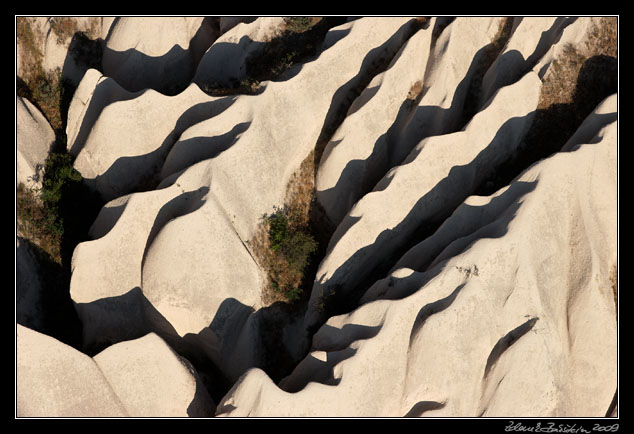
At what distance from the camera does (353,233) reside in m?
25.1

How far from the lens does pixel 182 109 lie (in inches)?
1071

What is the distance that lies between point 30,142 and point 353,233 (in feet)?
51.8

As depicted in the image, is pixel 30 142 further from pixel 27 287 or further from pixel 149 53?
pixel 149 53

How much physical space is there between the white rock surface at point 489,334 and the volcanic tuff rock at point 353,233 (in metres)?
0.08

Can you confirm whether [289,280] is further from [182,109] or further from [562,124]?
[562,124]

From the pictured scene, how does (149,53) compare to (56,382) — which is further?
(149,53)

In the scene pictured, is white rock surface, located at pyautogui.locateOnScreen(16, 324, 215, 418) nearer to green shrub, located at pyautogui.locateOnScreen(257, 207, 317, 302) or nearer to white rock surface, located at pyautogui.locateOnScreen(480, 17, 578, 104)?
green shrub, located at pyautogui.locateOnScreen(257, 207, 317, 302)

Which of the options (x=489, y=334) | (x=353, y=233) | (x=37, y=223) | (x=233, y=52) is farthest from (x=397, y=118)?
(x=37, y=223)

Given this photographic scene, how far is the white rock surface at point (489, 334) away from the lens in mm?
22047

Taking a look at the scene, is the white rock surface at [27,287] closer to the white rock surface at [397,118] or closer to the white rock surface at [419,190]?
the white rock surface at [419,190]

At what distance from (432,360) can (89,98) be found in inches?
787

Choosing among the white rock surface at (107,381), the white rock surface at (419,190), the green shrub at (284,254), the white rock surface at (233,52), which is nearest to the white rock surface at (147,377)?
the white rock surface at (107,381)

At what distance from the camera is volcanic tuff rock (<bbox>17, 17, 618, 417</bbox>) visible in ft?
73.8

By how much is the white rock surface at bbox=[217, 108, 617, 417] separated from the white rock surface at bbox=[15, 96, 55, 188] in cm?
1402
